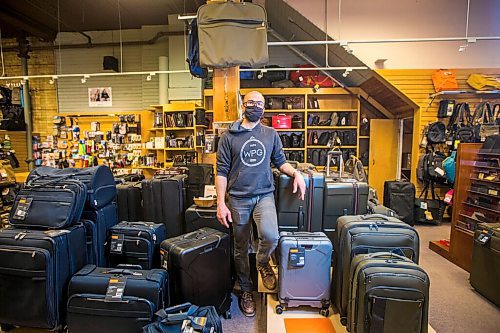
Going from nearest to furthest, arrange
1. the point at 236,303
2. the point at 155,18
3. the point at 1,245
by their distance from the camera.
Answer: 1. the point at 1,245
2. the point at 236,303
3. the point at 155,18

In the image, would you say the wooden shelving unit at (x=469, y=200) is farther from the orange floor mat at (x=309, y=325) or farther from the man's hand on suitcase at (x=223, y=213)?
the man's hand on suitcase at (x=223, y=213)

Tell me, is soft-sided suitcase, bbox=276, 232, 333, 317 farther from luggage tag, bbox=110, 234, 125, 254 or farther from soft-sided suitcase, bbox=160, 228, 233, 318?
luggage tag, bbox=110, 234, 125, 254

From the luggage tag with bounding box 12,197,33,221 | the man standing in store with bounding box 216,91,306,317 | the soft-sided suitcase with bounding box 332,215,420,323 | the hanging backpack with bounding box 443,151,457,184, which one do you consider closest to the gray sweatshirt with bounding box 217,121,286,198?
the man standing in store with bounding box 216,91,306,317

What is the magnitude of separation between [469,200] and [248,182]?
10.2 feet

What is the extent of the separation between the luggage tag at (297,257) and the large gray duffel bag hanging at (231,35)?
5.83 feet

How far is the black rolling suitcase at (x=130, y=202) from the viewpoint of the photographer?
3.60m

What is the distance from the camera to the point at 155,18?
8.01 m

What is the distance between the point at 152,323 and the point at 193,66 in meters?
2.40

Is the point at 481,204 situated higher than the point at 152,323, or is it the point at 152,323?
the point at 481,204

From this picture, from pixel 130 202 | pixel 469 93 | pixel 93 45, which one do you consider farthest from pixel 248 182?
pixel 93 45

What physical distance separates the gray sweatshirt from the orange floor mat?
3.31 ft

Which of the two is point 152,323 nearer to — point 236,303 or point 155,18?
point 236,303

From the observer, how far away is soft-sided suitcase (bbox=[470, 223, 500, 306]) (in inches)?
116

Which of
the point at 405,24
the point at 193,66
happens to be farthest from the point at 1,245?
the point at 405,24
